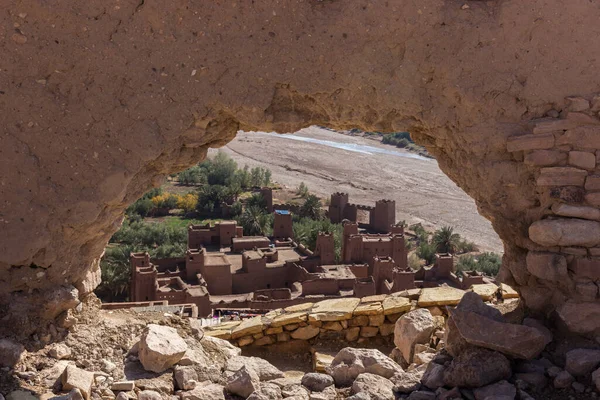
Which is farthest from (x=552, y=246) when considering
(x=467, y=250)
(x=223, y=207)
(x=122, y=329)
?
(x=223, y=207)

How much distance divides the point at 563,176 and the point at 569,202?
175 mm

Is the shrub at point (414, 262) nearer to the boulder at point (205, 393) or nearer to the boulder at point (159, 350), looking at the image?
the boulder at point (159, 350)

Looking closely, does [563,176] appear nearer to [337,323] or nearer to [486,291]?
[486,291]

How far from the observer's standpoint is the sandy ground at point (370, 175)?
40844 mm

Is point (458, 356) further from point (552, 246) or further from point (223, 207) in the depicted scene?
point (223, 207)

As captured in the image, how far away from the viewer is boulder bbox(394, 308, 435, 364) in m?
5.55

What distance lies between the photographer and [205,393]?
164 inches

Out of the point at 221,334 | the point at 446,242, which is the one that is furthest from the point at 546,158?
the point at 446,242

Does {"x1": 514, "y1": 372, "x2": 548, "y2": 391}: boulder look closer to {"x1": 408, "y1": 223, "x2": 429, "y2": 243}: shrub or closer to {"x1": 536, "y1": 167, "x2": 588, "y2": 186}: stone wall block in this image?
{"x1": 536, "y1": 167, "x2": 588, "y2": 186}: stone wall block

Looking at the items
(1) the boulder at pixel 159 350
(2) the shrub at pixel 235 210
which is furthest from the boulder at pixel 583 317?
(2) the shrub at pixel 235 210

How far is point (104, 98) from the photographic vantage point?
14.4 feet

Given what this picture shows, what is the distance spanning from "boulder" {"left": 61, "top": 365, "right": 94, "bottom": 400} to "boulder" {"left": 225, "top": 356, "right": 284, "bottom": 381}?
104 centimetres

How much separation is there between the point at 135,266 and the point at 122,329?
16.6 meters

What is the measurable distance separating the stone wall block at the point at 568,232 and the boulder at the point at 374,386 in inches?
54.9
